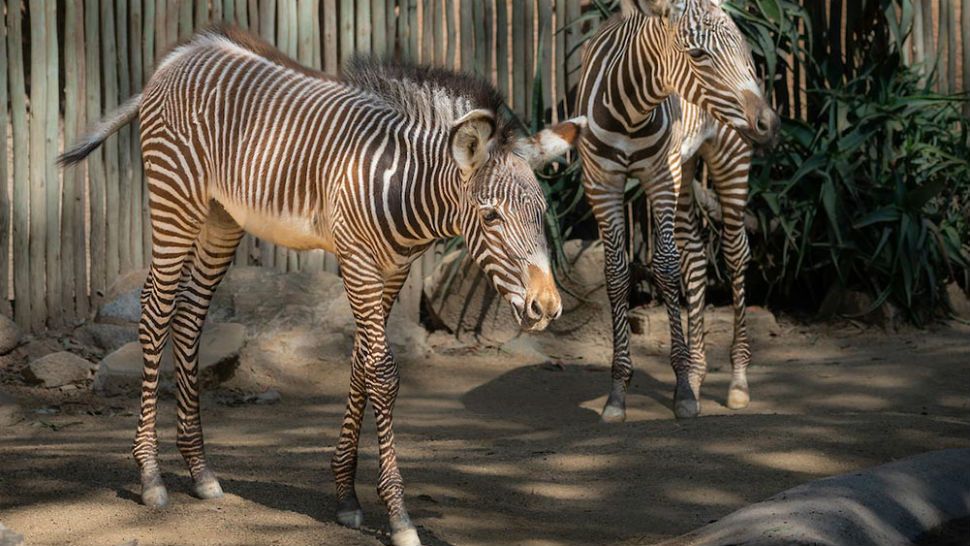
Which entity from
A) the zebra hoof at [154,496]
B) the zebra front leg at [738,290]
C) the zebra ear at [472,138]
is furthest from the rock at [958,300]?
the zebra hoof at [154,496]

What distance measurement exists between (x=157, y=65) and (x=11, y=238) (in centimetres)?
352

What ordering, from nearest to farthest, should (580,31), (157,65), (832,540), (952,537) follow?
(832,540), (952,537), (157,65), (580,31)

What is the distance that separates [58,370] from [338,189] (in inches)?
161

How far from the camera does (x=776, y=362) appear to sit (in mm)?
9320

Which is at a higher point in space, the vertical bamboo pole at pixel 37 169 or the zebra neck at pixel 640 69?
the zebra neck at pixel 640 69

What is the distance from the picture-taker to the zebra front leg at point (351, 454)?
525 cm

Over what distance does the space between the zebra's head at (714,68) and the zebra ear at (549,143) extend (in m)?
2.10

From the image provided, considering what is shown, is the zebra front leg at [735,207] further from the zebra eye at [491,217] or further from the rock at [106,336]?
the rock at [106,336]

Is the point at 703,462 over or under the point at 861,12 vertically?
under

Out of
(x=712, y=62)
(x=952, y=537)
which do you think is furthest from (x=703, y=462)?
(x=712, y=62)

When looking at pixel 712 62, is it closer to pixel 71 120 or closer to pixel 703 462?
pixel 703 462

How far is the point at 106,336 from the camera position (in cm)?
888

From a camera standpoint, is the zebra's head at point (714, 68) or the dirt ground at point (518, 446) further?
the zebra's head at point (714, 68)

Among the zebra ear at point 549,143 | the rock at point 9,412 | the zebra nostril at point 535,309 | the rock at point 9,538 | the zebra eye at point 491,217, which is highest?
the zebra ear at point 549,143
